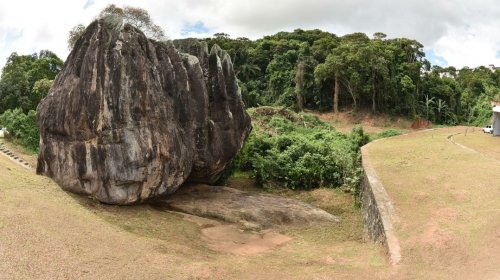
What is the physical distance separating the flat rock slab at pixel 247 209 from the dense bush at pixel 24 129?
1478cm

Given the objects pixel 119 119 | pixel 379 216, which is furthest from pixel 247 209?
pixel 119 119

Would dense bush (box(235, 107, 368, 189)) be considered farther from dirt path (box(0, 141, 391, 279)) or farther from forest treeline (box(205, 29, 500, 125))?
forest treeline (box(205, 29, 500, 125))

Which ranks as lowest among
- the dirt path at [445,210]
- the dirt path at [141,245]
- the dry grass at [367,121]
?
the dirt path at [141,245]

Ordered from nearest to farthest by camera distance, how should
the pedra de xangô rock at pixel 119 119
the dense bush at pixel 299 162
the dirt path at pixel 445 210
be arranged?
the dirt path at pixel 445 210, the pedra de xangô rock at pixel 119 119, the dense bush at pixel 299 162

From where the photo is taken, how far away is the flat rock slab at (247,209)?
15.7 m

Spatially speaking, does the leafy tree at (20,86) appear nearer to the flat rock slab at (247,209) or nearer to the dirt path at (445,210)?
the flat rock slab at (247,209)

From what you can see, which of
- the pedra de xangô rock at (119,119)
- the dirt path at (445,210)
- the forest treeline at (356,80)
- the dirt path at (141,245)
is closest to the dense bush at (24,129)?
the pedra de xangô rock at (119,119)

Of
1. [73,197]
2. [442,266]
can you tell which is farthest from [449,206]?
[73,197]

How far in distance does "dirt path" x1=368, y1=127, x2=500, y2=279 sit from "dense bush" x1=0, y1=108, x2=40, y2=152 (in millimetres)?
20324

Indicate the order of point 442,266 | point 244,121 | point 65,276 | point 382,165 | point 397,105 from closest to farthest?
point 65,276 → point 442,266 → point 382,165 → point 244,121 → point 397,105

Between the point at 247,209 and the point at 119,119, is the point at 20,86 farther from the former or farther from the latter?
the point at 247,209

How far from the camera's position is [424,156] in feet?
63.4

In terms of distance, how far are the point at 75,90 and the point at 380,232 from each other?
10.2 metres

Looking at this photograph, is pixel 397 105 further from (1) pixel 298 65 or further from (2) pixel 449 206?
(2) pixel 449 206
